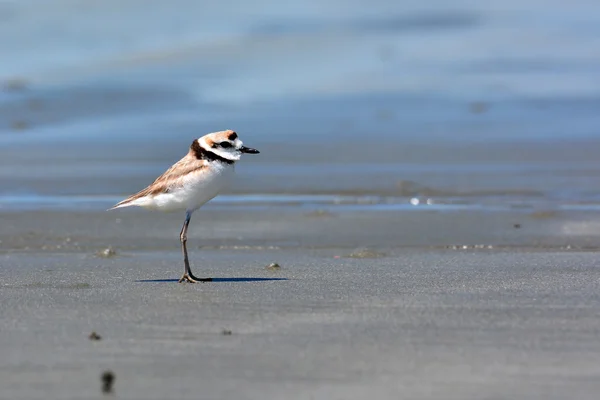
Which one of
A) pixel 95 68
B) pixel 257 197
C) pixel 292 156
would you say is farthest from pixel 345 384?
pixel 95 68

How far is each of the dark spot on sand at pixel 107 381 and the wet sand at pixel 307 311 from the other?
0.03 metres

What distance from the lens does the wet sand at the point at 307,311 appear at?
432cm

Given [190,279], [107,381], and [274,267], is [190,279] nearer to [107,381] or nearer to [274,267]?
A: [274,267]

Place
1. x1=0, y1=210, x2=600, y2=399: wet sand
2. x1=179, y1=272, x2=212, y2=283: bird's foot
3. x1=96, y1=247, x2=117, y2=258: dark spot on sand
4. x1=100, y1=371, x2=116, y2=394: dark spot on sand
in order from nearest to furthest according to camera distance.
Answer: x1=100, y1=371, x2=116, y2=394: dark spot on sand
x1=0, y1=210, x2=600, y2=399: wet sand
x1=179, y1=272, x2=212, y2=283: bird's foot
x1=96, y1=247, x2=117, y2=258: dark spot on sand

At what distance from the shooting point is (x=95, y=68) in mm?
19938

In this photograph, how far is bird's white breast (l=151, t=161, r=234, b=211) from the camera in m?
6.79

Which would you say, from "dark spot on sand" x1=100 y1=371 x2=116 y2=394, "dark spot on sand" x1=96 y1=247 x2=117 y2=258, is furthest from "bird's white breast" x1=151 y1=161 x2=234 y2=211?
"dark spot on sand" x1=100 y1=371 x2=116 y2=394

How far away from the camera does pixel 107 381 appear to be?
4324 millimetres

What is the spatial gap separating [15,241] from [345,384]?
16.0 ft

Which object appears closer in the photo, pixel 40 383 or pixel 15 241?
pixel 40 383

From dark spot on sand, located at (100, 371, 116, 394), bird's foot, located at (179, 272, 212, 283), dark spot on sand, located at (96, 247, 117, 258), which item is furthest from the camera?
dark spot on sand, located at (96, 247, 117, 258)

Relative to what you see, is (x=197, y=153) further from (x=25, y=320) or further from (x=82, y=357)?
(x=82, y=357)

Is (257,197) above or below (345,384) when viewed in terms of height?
above

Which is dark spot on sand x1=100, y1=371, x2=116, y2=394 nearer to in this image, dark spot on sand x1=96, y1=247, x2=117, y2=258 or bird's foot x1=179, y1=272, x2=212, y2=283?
bird's foot x1=179, y1=272, x2=212, y2=283
